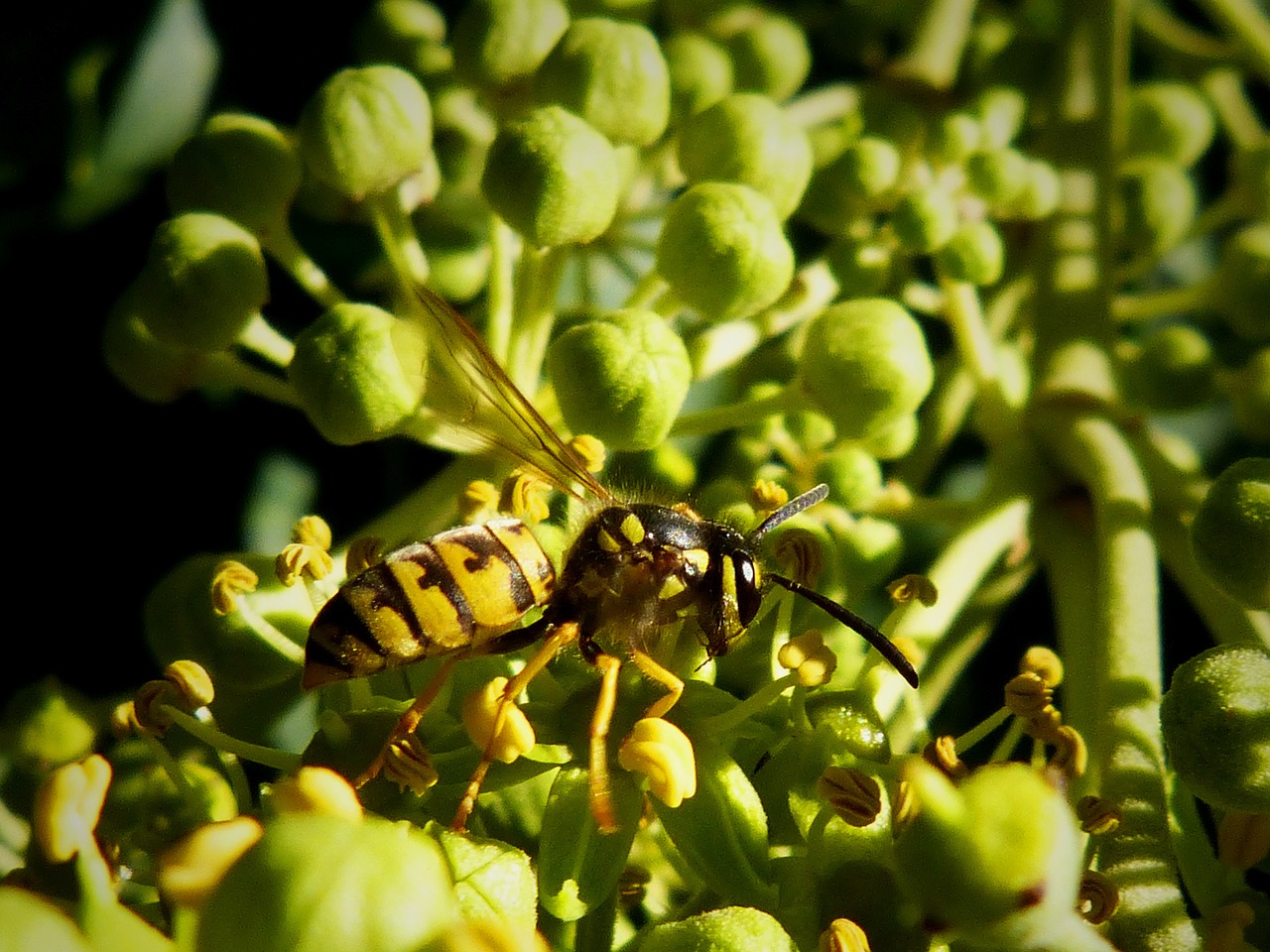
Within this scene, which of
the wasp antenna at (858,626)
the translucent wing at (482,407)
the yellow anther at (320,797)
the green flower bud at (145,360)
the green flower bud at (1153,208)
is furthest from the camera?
the green flower bud at (1153,208)

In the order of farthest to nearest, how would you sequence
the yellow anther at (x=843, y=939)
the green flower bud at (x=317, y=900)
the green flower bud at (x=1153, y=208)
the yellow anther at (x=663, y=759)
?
the green flower bud at (x=1153, y=208) < the yellow anther at (x=663, y=759) < the yellow anther at (x=843, y=939) < the green flower bud at (x=317, y=900)

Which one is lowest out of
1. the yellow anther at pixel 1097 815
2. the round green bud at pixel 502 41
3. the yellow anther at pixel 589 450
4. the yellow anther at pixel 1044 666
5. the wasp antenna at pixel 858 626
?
the yellow anther at pixel 1097 815

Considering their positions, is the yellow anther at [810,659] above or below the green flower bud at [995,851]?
below

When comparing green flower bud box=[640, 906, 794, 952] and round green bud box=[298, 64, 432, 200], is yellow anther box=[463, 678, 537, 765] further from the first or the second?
round green bud box=[298, 64, 432, 200]

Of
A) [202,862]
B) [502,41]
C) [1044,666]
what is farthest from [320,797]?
[502,41]

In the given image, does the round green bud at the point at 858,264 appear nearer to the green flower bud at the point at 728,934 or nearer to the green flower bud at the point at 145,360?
the green flower bud at the point at 145,360

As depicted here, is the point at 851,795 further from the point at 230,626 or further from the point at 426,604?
the point at 230,626

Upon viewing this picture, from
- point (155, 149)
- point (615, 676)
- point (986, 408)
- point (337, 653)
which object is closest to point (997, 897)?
point (615, 676)

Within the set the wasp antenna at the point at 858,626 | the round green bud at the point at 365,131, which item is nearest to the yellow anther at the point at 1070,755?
the wasp antenna at the point at 858,626
